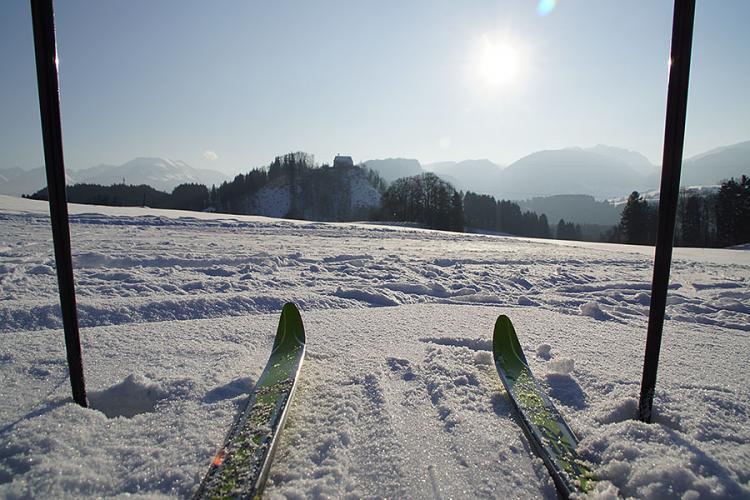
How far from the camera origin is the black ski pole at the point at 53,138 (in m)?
1.29

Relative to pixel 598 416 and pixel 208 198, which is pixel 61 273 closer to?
pixel 598 416

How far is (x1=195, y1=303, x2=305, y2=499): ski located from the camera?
1.20 m

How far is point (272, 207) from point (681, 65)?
79.2m

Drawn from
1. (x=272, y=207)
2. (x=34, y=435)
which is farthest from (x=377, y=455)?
(x=272, y=207)

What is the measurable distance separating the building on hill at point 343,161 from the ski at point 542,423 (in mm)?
91964

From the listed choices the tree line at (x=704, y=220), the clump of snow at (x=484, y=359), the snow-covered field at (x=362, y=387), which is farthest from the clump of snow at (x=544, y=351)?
the tree line at (x=704, y=220)

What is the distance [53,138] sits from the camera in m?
1.36

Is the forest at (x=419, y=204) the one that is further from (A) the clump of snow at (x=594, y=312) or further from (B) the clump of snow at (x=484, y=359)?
(B) the clump of snow at (x=484, y=359)

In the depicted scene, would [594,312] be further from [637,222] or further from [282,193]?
[282,193]

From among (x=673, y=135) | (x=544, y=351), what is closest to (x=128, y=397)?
(x=544, y=351)

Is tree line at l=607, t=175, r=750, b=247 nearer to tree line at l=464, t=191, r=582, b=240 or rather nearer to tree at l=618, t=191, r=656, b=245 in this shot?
tree at l=618, t=191, r=656, b=245

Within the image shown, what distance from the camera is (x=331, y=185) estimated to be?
80.9 metres

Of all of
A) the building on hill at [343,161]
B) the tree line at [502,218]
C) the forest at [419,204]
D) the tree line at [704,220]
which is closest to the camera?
the tree line at [704,220]

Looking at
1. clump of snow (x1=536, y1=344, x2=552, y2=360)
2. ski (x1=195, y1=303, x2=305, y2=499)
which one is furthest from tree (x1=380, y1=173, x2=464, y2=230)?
ski (x1=195, y1=303, x2=305, y2=499)
